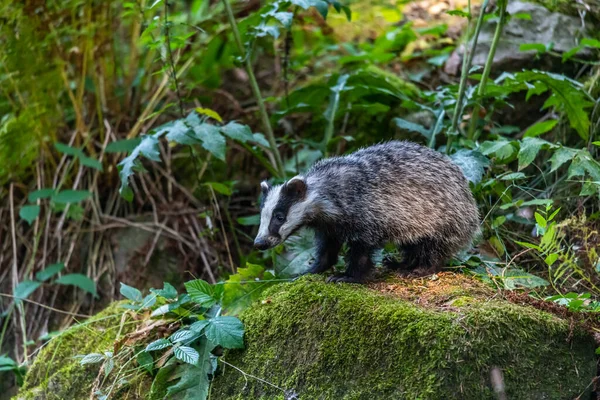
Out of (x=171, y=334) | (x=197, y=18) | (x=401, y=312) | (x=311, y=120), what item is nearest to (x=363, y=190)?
(x=401, y=312)

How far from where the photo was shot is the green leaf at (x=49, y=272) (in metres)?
6.46

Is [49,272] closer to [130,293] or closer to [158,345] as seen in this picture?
[130,293]

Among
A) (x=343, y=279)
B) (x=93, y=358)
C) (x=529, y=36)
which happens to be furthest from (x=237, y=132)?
(x=529, y=36)

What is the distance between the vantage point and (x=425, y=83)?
771cm

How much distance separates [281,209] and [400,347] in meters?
1.38

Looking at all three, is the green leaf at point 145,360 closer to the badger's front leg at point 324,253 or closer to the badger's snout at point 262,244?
the badger's snout at point 262,244

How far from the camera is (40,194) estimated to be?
6.67 meters

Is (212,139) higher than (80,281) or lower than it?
higher

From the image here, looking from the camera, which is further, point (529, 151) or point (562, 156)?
point (529, 151)

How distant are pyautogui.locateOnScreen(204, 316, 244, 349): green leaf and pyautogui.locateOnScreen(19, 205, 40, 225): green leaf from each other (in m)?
3.08

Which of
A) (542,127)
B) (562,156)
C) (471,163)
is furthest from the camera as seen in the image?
Answer: (542,127)

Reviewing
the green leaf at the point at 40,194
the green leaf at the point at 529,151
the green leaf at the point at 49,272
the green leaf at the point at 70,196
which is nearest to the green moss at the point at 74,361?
the green leaf at the point at 49,272

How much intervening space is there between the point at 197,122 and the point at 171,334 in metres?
1.82

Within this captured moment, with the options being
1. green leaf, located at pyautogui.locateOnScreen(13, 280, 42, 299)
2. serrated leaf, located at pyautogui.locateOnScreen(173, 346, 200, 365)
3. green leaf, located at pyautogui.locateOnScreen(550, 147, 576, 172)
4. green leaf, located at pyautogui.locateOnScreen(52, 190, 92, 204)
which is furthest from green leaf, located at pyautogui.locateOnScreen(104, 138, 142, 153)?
green leaf, located at pyautogui.locateOnScreen(550, 147, 576, 172)
